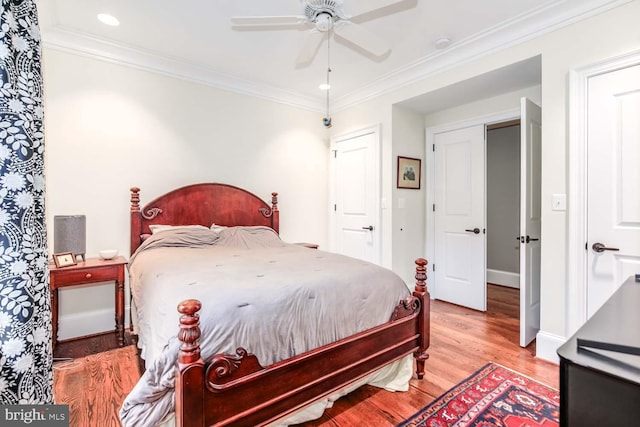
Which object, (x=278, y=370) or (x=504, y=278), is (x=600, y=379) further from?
(x=504, y=278)

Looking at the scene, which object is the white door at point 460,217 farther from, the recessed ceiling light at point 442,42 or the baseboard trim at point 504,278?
the baseboard trim at point 504,278

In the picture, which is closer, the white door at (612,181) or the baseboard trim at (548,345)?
the white door at (612,181)

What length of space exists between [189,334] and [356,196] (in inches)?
124

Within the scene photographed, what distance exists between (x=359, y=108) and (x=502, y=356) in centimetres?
318

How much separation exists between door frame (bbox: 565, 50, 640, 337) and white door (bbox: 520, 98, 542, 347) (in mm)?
322

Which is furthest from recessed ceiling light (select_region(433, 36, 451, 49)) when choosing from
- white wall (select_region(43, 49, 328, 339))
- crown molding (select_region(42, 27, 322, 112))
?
white wall (select_region(43, 49, 328, 339))

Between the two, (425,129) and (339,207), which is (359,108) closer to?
(425,129)

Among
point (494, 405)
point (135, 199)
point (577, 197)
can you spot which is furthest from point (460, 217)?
point (135, 199)

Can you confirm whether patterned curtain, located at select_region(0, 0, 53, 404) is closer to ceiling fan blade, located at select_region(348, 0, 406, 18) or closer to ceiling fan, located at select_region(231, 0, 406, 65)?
ceiling fan, located at select_region(231, 0, 406, 65)

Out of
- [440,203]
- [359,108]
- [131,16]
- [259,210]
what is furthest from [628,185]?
[131,16]

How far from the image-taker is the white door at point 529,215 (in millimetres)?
2555

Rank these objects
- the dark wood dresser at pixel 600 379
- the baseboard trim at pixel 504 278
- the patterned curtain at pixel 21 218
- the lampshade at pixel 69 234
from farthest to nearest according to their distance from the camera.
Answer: the baseboard trim at pixel 504 278 < the lampshade at pixel 69 234 < the patterned curtain at pixel 21 218 < the dark wood dresser at pixel 600 379

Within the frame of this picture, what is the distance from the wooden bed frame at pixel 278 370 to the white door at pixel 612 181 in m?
1.26

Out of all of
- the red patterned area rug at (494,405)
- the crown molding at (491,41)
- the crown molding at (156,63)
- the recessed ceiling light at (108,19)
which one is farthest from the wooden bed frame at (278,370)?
the crown molding at (156,63)
